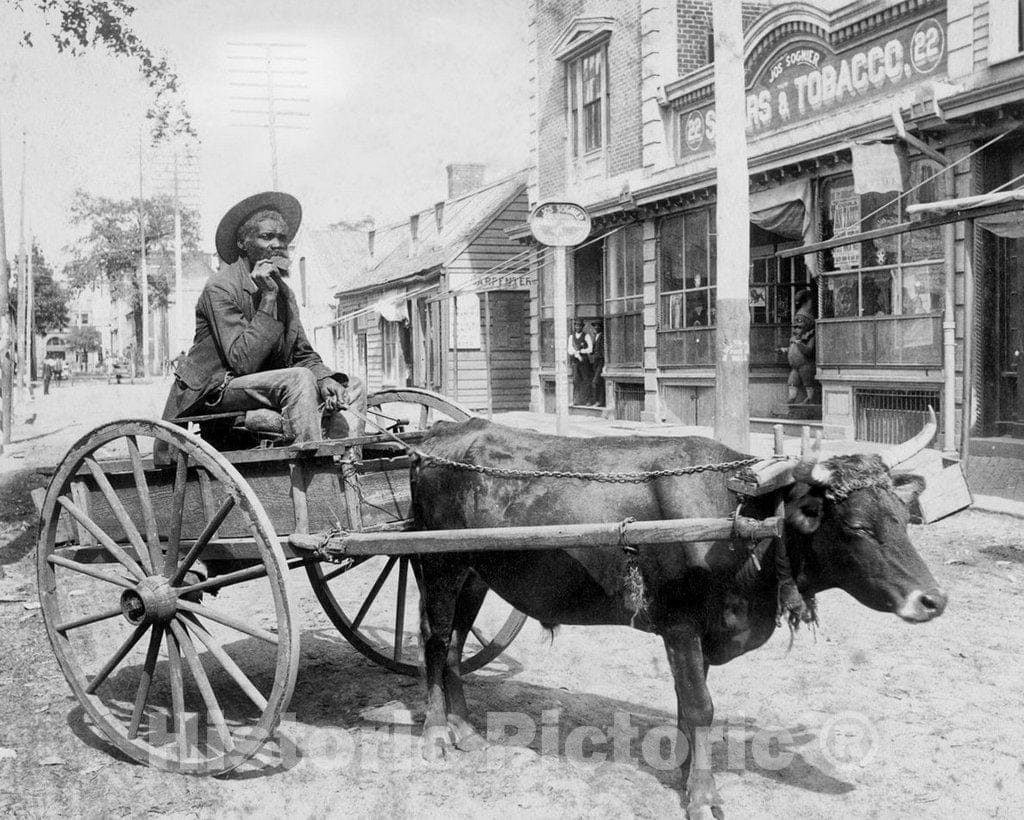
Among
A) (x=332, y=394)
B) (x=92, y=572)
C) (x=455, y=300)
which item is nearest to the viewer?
(x=92, y=572)

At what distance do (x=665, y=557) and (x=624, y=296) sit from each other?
52.8ft

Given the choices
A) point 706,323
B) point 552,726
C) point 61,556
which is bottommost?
point 552,726

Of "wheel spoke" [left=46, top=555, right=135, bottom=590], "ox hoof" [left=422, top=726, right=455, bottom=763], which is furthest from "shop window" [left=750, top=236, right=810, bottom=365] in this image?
"wheel spoke" [left=46, top=555, right=135, bottom=590]

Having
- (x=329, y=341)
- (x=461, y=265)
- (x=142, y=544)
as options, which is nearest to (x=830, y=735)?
(x=142, y=544)

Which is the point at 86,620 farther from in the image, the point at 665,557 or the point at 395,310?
the point at 395,310

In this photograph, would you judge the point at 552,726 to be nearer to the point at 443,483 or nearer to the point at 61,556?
Result: the point at 443,483

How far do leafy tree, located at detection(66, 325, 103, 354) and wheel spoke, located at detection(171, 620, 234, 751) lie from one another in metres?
99.4

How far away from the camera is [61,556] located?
470 cm

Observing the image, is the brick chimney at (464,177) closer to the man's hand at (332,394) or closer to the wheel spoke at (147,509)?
the man's hand at (332,394)

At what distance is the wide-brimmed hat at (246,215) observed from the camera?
17.3 ft

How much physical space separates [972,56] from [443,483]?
10.5 metres

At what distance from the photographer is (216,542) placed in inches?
176

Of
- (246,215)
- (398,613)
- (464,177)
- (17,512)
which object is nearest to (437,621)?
(398,613)

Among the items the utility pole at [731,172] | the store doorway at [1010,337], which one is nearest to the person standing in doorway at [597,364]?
the store doorway at [1010,337]
